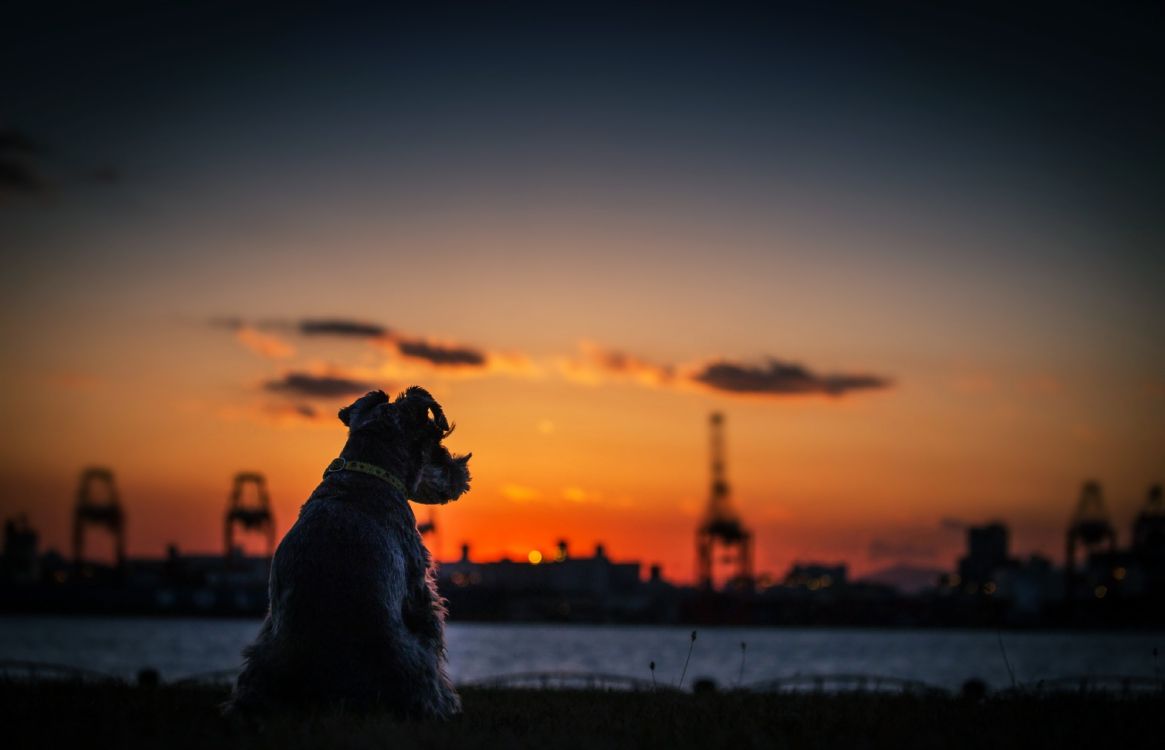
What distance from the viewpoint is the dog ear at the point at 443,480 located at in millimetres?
9281

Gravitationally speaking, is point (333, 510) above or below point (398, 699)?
above

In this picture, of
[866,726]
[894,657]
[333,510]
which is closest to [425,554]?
[333,510]

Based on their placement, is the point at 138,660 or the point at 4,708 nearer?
the point at 4,708

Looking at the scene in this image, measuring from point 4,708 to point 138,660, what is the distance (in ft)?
280

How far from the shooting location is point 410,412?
8.85 meters

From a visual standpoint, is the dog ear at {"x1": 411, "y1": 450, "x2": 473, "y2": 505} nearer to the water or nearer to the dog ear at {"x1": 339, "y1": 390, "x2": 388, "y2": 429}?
the dog ear at {"x1": 339, "y1": 390, "x2": 388, "y2": 429}

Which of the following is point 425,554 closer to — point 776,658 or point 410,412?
point 410,412

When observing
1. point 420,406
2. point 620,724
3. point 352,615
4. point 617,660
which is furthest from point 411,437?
point 617,660

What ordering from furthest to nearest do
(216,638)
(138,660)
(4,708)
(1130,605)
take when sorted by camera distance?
(1130,605)
(216,638)
(138,660)
(4,708)

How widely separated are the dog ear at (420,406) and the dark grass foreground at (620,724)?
2310mm

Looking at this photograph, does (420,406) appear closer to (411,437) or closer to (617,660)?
(411,437)

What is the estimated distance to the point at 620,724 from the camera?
8.20 m

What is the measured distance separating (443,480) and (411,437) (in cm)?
83

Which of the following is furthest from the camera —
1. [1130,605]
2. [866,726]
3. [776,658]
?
[1130,605]
